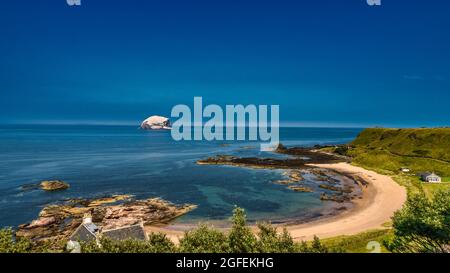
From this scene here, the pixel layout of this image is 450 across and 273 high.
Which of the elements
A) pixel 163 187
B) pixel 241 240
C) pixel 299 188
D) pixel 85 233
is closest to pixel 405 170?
pixel 299 188

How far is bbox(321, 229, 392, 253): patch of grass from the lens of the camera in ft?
136

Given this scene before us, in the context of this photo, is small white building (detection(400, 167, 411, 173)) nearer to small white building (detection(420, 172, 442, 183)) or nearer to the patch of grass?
small white building (detection(420, 172, 442, 183))

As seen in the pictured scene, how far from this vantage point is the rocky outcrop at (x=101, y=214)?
1954 inches

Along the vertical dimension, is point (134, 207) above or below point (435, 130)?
below

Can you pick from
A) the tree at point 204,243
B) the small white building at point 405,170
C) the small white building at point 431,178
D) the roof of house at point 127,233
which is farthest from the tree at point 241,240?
the small white building at point 405,170

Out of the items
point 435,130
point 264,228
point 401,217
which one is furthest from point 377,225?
point 435,130

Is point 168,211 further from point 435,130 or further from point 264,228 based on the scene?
point 435,130

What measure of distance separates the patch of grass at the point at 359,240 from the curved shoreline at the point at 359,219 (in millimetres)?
2698

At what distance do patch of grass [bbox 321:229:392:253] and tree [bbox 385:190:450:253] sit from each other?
353 inches

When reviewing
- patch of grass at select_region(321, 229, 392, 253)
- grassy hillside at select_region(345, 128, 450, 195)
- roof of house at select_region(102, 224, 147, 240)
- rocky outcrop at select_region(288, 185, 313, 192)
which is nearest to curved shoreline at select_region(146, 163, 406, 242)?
patch of grass at select_region(321, 229, 392, 253)
